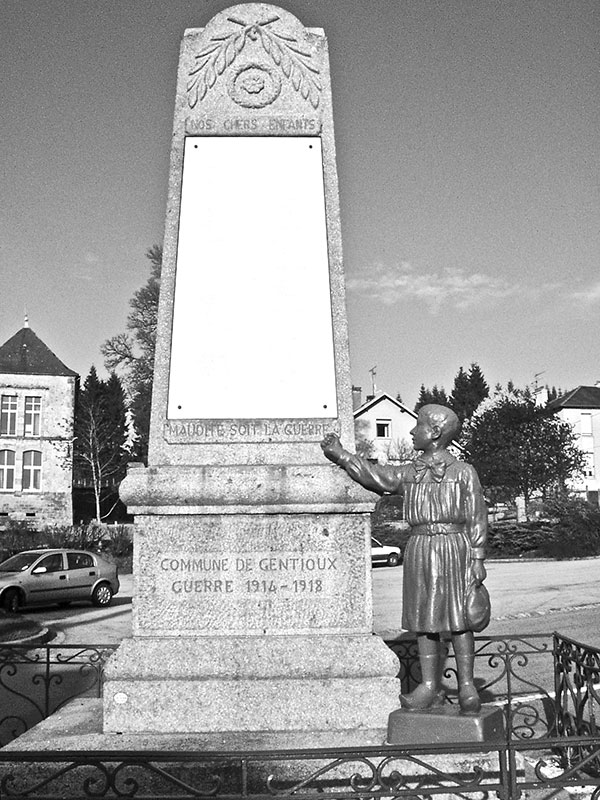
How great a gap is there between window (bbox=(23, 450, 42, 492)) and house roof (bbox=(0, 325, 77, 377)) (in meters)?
5.08

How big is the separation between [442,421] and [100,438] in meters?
50.0

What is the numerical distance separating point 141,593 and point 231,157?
3.07 metres

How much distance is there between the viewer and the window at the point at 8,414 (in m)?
50.0

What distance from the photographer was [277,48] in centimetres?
586

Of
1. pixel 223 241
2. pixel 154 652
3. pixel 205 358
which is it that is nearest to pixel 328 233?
pixel 223 241

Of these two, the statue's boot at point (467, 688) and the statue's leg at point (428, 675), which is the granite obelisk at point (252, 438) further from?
the statue's boot at point (467, 688)

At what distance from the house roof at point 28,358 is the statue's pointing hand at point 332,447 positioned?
48.0 meters

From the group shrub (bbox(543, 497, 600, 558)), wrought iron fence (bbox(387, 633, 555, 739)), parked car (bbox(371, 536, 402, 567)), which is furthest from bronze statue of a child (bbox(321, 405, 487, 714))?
shrub (bbox(543, 497, 600, 558))

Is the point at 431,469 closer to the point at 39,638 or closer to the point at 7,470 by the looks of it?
the point at 39,638

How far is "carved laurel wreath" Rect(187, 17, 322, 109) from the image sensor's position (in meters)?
5.85

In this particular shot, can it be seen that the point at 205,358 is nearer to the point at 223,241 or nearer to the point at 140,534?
the point at 223,241

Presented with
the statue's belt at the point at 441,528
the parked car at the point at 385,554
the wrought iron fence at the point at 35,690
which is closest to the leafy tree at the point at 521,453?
the parked car at the point at 385,554

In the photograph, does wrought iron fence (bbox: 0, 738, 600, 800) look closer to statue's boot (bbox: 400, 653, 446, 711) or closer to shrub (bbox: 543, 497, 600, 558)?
statue's boot (bbox: 400, 653, 446, 711)

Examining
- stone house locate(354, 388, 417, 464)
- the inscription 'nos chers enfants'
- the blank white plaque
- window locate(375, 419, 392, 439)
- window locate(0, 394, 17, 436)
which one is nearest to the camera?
the blank white plaque
